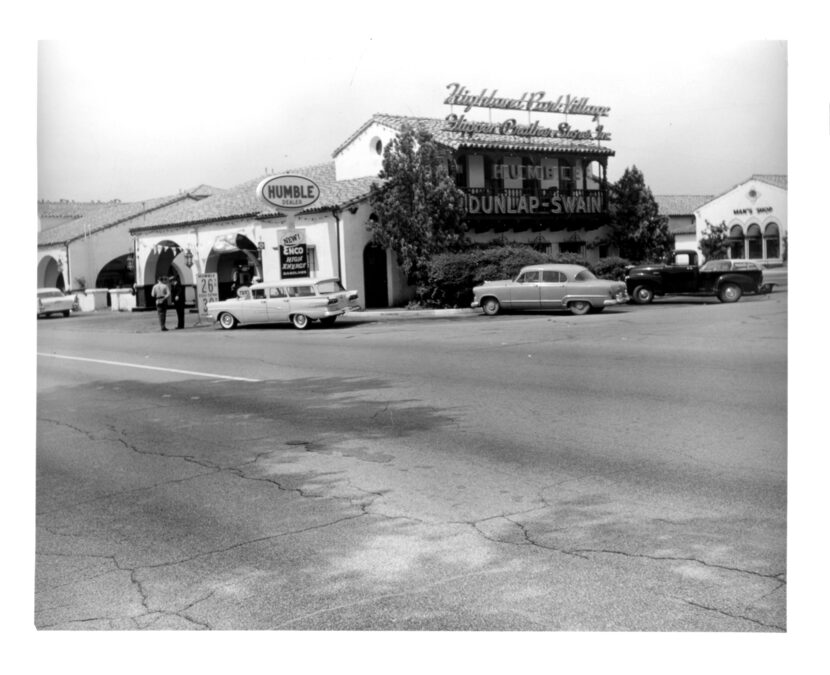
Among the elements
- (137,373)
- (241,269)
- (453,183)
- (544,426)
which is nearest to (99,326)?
(241,269)

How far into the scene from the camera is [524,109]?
199 inches

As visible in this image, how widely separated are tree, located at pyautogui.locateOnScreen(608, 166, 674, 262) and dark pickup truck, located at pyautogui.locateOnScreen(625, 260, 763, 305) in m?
0.14

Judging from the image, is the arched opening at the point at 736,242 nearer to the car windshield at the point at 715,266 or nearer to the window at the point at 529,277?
the car windshield at the point at 715,266

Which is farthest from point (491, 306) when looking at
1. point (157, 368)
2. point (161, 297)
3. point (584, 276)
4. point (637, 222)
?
point (157, 368)

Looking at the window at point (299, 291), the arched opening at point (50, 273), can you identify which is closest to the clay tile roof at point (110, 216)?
the arched opening at point (50, 273)

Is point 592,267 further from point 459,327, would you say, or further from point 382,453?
point 382,453

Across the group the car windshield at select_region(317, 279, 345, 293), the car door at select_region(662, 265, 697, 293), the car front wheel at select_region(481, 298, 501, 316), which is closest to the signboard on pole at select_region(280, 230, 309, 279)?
the car windshield at select_region(317, 279, 345, 293)

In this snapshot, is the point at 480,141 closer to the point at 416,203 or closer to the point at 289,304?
the point at 416,203

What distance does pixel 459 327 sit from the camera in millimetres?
6652

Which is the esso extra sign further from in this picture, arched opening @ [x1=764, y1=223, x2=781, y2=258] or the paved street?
arched opening @ [x1=764, y1=223, x2=781, y2=258]

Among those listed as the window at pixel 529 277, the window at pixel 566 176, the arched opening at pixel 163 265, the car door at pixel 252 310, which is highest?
the window at pixel 566 176

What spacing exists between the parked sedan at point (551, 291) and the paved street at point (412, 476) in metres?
0.20

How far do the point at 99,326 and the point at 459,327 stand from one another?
264cm

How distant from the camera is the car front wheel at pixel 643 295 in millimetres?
5859
